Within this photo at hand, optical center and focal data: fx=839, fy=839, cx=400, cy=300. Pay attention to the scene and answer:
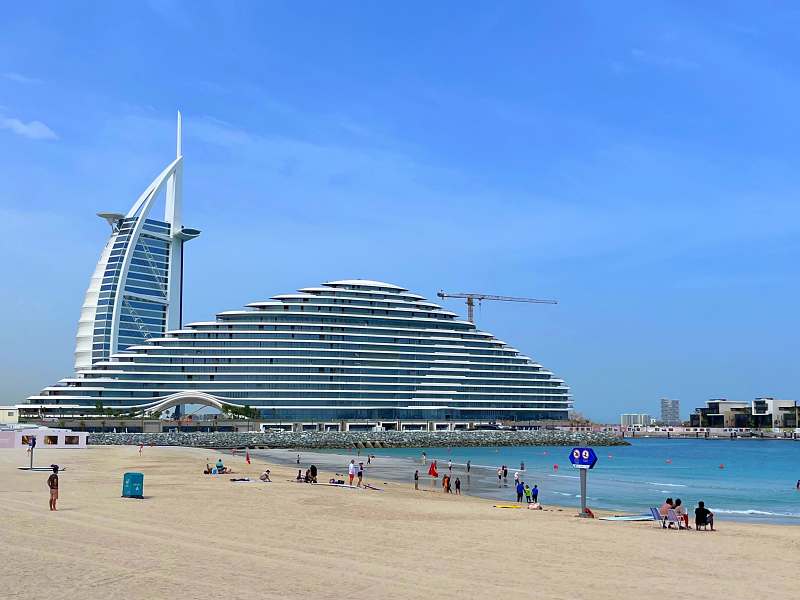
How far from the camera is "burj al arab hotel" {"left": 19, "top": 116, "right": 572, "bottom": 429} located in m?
147

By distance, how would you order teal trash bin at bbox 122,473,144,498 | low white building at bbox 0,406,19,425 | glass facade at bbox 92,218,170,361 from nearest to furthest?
teal trash bin at bbox 122,473,144,498, low white building at bbox 0,406,19,425, glass facade at bbox 92,218,170,361

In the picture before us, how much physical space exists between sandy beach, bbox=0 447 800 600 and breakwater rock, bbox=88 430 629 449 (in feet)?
276

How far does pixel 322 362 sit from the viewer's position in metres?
158

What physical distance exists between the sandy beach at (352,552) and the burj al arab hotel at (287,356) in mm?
113242

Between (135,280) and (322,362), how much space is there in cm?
4829

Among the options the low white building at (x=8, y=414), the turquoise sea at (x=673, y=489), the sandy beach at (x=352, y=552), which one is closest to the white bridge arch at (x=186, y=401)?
the low white building at (x=8, y=414)

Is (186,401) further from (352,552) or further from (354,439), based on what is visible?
(352,552)

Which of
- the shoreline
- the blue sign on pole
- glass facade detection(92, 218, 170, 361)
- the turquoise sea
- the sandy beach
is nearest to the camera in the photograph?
the sandy beach

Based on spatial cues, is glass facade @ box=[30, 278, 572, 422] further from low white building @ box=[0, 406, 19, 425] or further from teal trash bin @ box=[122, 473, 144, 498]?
teal trash bin @ box=[122, 473, 144, 498]

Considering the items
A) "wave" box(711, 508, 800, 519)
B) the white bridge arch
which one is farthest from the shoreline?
the white bridge arch

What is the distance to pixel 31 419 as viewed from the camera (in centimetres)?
13675

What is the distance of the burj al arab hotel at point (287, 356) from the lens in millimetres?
147375

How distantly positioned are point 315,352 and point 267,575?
141107mm

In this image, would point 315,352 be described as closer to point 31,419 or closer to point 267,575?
point 31,419
